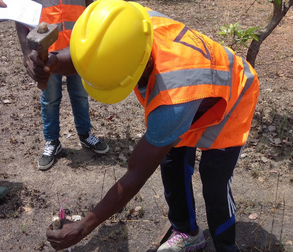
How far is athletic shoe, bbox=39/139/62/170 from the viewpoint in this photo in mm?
3562

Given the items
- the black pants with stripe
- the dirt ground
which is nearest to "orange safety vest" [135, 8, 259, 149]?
the black pants with stripe

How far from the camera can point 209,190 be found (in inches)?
87.6

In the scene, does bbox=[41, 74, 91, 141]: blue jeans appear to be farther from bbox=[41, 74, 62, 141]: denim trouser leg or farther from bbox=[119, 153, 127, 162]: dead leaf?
bbox=[119, 153, 127, 162]: dead leaf

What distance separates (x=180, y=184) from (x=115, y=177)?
3.46 feet

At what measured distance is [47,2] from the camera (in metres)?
2.96

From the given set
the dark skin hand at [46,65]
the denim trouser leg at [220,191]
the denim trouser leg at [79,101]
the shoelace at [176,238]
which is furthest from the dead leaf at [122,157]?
the dark skin hand at [46,65]

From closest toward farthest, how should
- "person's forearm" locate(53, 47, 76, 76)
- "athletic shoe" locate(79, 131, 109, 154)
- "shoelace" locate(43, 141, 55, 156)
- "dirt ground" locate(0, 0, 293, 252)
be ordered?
1. "person's forearm" locate(53, 47, 76, 76)
2. "dirt ground" locate(0, 0, 293, 252)
3. "shoelace" locate(43, 141, 55, 156)
4. "athletic shoe" locate(79, 131, 109, 154)

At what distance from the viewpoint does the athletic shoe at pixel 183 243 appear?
8.90 feet

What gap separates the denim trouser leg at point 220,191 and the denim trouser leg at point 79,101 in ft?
5.71

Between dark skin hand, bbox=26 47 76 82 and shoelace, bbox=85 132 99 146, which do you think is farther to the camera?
shoelace, bbox=85 132 99 146

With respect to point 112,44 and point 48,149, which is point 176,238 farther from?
point 112,44

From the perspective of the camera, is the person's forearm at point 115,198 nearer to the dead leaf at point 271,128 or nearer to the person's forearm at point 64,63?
the person's forearm at point 64,63

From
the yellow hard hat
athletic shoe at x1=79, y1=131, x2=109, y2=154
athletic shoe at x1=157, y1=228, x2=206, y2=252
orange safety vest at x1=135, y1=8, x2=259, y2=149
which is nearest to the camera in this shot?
the yellow hard hat

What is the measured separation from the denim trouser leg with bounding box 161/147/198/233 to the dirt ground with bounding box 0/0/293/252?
0.39 meters
